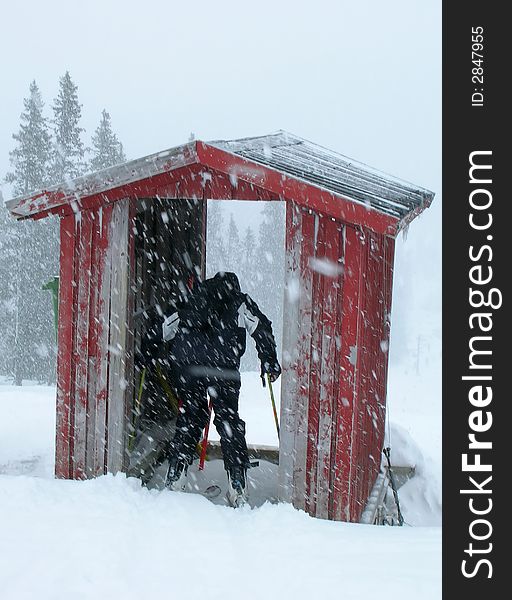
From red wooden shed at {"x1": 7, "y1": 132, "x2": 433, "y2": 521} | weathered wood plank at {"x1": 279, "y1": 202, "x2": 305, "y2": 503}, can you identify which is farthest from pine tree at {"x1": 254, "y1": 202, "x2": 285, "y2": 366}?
weathered wood plank at {"x1": 279, "y1": 202, "x2": 305, "y2": 503}

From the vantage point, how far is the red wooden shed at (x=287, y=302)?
5.58 metres

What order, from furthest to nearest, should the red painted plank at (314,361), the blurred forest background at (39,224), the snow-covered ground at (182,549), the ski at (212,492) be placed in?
the blurred forest background at (39,224) → the ski at (212,492) → the red painted plank at (314,361) → the snow-covered ground at (182,549)

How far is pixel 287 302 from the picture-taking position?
5746 mm

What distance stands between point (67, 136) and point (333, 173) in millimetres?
21836

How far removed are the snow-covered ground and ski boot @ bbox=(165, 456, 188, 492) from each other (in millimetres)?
242

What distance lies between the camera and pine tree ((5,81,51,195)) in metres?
26.8

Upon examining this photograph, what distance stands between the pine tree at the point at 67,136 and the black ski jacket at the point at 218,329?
21.3 m

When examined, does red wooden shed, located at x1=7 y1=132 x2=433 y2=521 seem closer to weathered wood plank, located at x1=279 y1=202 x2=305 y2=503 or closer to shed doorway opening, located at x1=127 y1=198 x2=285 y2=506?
weathered wood plank, located at x1=279 y1=202 x2=305 y2=503

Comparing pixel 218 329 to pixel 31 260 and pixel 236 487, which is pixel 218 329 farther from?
pixel 31 260

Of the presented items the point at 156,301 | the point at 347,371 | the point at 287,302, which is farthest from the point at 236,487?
the point at 156,301

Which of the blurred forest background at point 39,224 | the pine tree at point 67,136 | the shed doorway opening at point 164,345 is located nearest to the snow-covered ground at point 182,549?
the shed doorway opening at point 164,345

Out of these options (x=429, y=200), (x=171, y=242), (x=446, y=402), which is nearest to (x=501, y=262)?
(x=446, y=402)

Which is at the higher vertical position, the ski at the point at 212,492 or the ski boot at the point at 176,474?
the ski boot at the point at 176,474

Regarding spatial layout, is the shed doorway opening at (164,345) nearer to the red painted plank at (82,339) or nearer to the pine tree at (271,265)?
the red painted plank at (82,339)
